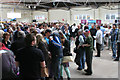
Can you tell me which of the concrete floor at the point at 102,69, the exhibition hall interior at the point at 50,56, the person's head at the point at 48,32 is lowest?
the concrete floor at the point at 102,69

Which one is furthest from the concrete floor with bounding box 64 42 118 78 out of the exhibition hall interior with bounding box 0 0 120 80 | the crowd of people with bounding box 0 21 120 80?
the crowd of people with bounding box 0 21 120 80

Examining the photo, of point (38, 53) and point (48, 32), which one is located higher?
point (48, 32)

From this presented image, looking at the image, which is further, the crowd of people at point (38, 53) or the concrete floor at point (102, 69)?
the concrete floor at point (102, 69)

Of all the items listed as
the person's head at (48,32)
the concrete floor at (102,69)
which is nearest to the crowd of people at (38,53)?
the person's head at (48,32)

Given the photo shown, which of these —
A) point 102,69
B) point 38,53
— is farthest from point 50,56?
point 102,69

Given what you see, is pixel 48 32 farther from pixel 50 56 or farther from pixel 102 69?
pixel 102 69

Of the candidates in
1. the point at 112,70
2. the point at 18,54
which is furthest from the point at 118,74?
the point at 18,54

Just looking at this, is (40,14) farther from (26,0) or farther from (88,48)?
(88,48)

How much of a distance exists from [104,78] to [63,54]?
1.66m

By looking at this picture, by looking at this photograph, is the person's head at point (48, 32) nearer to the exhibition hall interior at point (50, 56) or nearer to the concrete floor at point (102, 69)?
the exhibition hall interior at point (50, 56)

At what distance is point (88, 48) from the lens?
5719mm

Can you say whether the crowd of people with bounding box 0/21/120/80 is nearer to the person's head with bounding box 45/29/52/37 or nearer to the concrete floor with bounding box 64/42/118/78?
the person's head with bounding box 45/29/52/37

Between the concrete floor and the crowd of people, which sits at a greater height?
the crowd of people

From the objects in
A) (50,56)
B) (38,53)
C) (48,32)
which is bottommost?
(50,56)
